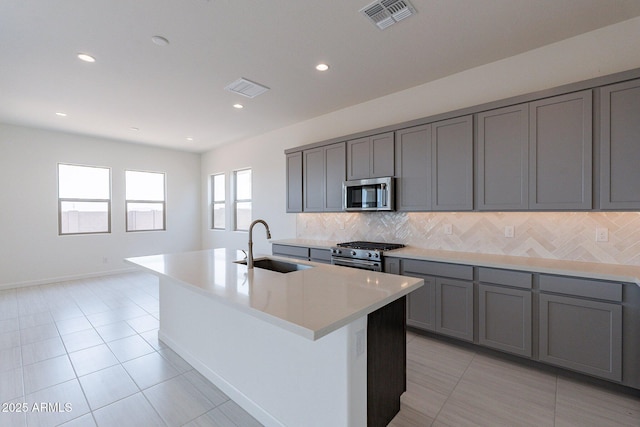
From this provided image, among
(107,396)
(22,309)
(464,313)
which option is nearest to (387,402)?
(464,313)

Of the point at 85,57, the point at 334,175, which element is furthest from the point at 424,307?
Result: the point at 85,57

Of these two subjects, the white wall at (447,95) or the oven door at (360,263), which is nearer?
the white wall at (447,95)

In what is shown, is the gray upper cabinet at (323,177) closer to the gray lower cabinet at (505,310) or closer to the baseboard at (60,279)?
the gray lower cabinet at (505,310)

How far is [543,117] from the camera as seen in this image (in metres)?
2.44

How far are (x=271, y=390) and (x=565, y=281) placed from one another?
2.33 meters

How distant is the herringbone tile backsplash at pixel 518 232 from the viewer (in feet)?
7.71

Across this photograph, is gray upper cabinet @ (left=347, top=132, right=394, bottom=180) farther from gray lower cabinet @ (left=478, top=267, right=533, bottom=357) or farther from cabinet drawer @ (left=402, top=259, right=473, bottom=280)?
gray lower cabinet @ (left=478, top=267, right=533, bottom=357)

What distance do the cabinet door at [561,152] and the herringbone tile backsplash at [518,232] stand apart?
0.34 m

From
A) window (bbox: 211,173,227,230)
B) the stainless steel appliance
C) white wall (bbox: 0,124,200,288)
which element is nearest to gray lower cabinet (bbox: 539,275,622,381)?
the stainless steel appliance

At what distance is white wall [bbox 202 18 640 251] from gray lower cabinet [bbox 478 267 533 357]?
1.83m

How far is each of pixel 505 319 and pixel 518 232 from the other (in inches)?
34.7

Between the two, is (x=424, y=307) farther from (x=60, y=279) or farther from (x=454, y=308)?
(x=60, y=279)

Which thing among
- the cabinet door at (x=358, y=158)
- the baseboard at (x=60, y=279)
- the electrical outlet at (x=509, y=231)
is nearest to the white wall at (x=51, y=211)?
the baseboard at (x=60, y=279)

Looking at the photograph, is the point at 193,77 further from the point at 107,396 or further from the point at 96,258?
the point at 96,258
